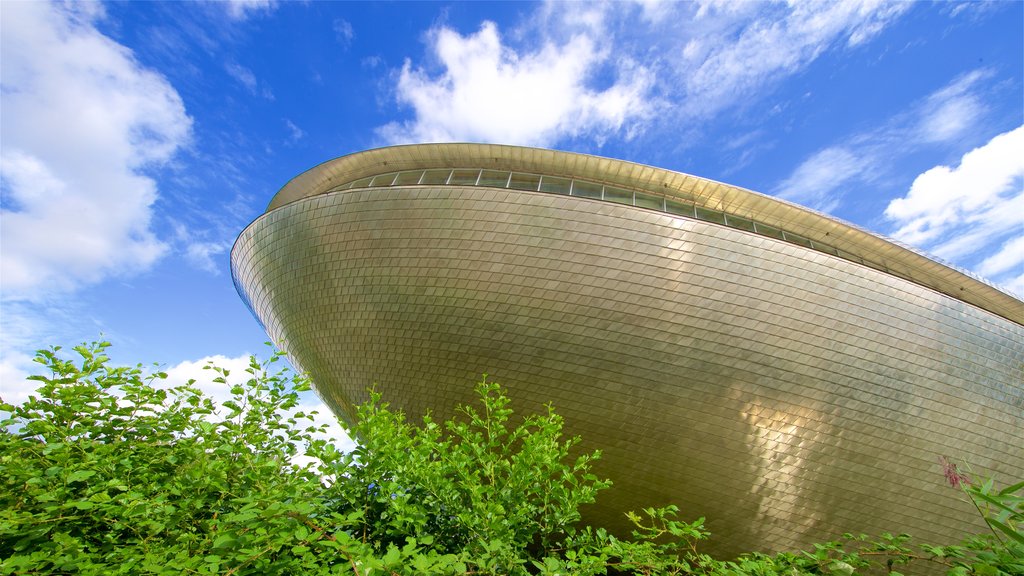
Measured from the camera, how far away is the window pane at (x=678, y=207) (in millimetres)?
13086

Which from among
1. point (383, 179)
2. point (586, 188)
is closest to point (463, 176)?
point (383, 179)

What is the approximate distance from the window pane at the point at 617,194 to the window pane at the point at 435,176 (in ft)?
14.5

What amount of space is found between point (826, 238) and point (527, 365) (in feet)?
29.1

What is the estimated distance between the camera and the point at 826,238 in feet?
43.5

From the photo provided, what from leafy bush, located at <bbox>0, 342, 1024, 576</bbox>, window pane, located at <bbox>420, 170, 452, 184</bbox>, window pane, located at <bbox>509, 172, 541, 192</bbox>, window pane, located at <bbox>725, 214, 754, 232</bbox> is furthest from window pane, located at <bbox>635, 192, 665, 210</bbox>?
leafy bush, located at <bbox>0, 342, 1024, 576</bbox>

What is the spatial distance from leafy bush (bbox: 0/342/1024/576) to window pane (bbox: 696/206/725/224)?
9.32 meters

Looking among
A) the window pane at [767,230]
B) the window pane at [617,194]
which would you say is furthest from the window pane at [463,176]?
Result: the window pane at [767,230]

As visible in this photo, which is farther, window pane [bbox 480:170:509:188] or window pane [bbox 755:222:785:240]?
window pane [bbox 480:170:509:188]

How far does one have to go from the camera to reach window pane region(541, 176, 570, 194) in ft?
42.7

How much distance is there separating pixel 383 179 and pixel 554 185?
518 cm

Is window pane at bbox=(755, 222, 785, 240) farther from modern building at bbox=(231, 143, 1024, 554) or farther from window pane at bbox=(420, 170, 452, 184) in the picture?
window pane at bbox=(420, 170, 452, 184)

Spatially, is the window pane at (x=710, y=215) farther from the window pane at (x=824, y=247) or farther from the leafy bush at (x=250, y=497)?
the leafy bush at (x=250, y=497)

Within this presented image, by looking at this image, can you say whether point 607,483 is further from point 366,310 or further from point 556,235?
point 366,310

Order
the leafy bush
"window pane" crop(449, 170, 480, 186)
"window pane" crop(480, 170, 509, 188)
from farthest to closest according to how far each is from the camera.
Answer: "window pane" crop(449, 170, 480, 186) → "window pane" crop(480, 170, 509, 188) → the leafy bush
